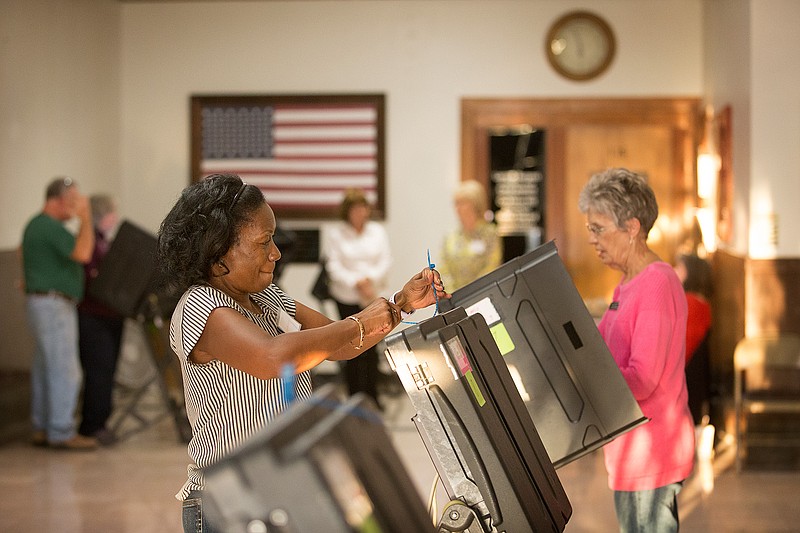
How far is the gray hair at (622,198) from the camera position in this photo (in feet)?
7.88

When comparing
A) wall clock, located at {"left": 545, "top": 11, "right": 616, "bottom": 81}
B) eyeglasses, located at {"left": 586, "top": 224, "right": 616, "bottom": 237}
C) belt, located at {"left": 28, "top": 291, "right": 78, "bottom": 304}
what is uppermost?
wall clock, located at {"left": 545, "top": 11, "right": 616, "bottom": 81}

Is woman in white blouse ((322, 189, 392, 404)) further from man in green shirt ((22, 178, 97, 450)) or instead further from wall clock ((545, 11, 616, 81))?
wall clock ((545, 11, 616, 81))

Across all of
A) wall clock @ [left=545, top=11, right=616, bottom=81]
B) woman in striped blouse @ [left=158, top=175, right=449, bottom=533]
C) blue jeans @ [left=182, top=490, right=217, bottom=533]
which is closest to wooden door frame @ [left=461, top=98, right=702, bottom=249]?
wall clock @ [left=545, top=11, right=616, bottom=81]

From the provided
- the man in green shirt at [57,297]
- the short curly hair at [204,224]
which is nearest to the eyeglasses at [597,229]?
the short curly hair at [204,224]

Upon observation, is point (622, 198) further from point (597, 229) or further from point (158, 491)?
point (158, 491)

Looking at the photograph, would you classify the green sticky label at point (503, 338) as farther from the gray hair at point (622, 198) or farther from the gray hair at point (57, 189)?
the gray hair at point (57, 189)

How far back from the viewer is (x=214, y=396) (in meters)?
1.82

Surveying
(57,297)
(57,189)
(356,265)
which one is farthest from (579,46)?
(57,297)

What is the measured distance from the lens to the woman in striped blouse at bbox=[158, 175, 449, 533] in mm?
1762

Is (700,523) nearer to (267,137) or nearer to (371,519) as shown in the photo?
(371,519)

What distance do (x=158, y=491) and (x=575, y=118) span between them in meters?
4.33

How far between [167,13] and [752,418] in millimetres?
5342

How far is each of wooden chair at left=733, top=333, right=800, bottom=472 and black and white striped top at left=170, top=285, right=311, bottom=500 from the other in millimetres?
3895

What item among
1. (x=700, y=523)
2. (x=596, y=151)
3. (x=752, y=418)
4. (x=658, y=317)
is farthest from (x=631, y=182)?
(x=596, y=151)
